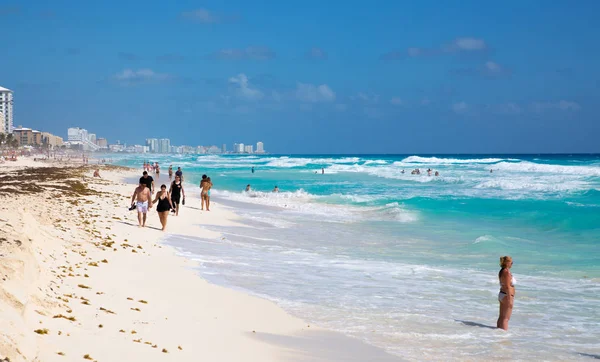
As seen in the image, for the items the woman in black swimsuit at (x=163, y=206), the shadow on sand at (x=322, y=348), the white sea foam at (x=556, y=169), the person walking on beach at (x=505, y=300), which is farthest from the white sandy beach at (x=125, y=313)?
the white sea foam at (x=556, y=169)

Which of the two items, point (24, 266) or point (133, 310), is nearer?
point (24, 266)

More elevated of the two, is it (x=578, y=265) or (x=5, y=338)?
(x=5, y=338)

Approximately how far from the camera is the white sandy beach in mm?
5352

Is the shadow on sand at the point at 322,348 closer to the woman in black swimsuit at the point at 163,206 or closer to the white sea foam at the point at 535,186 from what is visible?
the woman in black swimsuit at the point at 163,206

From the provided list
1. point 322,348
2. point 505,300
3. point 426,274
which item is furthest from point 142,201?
point 505,300

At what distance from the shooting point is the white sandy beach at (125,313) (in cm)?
535

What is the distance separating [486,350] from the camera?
23.1 ft

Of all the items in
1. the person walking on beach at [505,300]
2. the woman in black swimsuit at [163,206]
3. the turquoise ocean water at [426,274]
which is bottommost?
the turquoise ocean water at [426,274]

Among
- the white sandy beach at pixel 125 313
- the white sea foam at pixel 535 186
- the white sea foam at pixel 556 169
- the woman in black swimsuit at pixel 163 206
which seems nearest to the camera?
the white sandy beach at pixel 125 313

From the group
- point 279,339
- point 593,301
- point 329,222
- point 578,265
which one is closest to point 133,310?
point 279,339

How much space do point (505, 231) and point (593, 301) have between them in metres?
10.6

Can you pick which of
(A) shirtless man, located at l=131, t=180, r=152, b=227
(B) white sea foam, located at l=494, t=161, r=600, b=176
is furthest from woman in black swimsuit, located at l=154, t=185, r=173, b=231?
(B) white sea foam, located at l=494, t=161, r=600, b=176

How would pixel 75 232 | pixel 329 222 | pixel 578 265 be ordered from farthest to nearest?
pixel 329 222, pixel 578 265, pixel 75 232

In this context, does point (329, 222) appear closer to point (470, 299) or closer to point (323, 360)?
point (470, 299)
